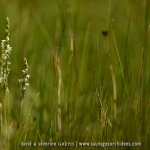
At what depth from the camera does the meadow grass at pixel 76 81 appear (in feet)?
5.49

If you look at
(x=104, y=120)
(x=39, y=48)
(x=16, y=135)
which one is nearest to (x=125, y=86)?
(x=104, y=120)

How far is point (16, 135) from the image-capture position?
163 cm

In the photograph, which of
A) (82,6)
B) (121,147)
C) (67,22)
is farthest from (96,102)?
(82,6)

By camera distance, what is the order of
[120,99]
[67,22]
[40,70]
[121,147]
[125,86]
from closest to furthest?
[121,147]
[125,86]
[120,99]
[40,70]
[67,22]

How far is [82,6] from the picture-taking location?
8.12 ft

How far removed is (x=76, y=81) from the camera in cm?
196

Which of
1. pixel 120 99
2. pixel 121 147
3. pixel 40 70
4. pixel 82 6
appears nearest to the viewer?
pixel 121 147

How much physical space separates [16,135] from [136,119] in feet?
1.79

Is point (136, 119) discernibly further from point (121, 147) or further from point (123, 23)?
point (123, 23)

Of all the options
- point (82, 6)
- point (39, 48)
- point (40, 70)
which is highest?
point (82, 6)

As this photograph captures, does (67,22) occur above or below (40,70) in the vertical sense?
above

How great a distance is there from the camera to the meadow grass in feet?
5.49

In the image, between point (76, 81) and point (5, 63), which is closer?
point (5, 63)

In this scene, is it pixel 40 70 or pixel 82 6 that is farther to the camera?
pixel 82 6
